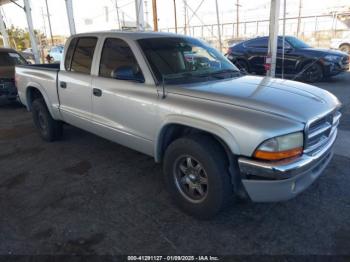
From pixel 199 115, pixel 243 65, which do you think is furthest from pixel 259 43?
pixel 199 115

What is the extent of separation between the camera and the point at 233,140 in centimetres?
249

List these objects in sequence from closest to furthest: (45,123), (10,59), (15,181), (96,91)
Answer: (96,91) < (15,181) < (45,123) < (10,59)

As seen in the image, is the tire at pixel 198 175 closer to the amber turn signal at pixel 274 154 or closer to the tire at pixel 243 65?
the amber turn signal at pixel 274 154

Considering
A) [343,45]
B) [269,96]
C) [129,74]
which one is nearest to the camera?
[269,96]

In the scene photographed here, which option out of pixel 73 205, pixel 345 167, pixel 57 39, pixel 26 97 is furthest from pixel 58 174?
pixel 57 39

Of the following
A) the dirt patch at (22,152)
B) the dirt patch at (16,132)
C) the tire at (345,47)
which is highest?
the tire at (345,47)

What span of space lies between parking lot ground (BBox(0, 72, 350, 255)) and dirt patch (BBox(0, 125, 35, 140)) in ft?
5.47

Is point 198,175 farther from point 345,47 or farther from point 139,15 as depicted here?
point 345,47

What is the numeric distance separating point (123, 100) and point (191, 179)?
121 cm

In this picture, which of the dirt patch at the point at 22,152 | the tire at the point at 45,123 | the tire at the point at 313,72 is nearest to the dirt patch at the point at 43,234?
the dirt patch at the point at 22,152

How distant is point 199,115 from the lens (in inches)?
107

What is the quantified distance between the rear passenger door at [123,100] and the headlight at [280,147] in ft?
3.87

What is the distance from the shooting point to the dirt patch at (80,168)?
13.7 feet

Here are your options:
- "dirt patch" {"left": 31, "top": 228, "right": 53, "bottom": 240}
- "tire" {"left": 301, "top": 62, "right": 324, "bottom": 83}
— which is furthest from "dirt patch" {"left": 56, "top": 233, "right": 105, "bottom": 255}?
"tire" {"left": 301, "top": 62, "right": 324, "bottom": 83}
